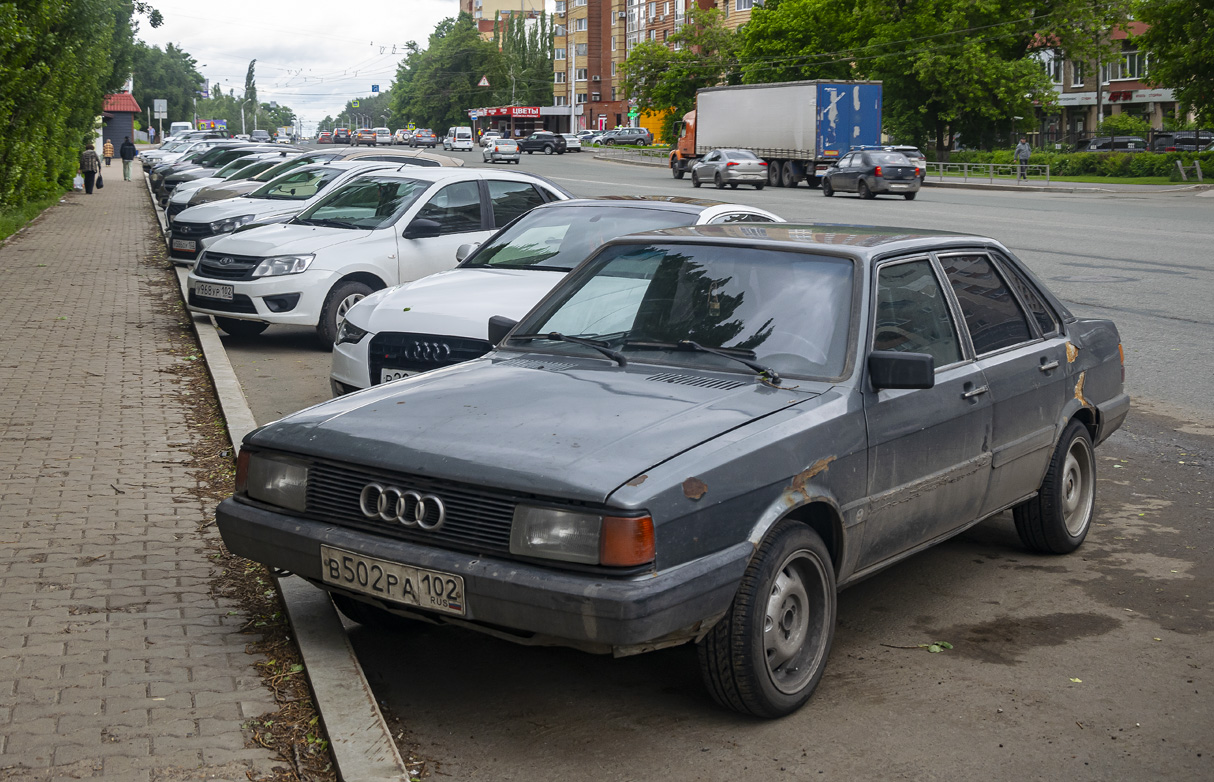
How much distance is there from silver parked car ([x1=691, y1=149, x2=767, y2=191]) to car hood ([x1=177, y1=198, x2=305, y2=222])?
28.6 metres

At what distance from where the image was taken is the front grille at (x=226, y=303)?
11320 mm

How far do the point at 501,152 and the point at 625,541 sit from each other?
222ft

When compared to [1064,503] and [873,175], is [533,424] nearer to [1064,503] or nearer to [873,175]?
[1064,503]

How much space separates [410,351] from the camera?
7.48 meters

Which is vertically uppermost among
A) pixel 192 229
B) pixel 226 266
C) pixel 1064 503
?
pixel 192 229

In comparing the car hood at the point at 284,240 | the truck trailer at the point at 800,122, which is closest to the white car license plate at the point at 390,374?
the car hood at the point at 284,240

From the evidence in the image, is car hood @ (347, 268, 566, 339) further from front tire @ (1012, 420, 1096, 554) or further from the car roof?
front tire @ (1012, 420, 1096, 554)

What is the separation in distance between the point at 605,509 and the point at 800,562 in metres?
0.86

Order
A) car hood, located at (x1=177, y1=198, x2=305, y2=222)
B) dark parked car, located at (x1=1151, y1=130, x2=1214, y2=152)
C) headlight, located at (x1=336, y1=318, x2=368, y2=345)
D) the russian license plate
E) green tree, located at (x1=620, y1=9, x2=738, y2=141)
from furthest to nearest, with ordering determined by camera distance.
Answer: green tree, located at (x1=620, y1=9, x2=738, y2=141) → dark parked car, located at (x1=1151, y1=130, x2=1214, y2=152) → car hood, located at (x1=177, y1=198, x2=305, y2=222) → headlight, located at (x1=336, y1=318, x2=368, y2=345) → the russian license plate

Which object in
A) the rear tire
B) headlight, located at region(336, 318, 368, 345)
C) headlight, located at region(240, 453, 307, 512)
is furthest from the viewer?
the rear tire

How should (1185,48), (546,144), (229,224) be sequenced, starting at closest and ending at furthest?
(229,224) → (1185,48) → (546,144)

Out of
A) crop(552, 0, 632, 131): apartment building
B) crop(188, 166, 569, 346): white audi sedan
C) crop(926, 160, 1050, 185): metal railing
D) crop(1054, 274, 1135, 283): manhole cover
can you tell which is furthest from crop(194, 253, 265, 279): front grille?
crop(552, 0, 632, 131): apartment building

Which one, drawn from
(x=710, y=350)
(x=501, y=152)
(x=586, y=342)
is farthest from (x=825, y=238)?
(x=501, y=152)

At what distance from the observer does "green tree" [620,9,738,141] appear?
76.9 m
